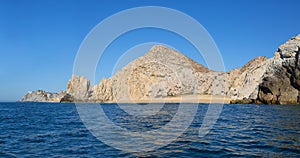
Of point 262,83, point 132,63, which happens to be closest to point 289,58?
point 262,83

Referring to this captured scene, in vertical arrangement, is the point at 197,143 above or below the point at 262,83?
below

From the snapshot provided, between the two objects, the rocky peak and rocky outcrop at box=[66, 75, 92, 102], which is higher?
the rocky peak

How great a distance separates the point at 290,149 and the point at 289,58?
90.0m

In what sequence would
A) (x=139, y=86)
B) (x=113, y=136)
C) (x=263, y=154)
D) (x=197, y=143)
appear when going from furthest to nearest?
(x=139, y=86) < (x=113, y=136) < (x=197, y=143) < (x=263, y=154)

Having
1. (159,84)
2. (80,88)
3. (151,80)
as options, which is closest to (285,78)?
(159,84)

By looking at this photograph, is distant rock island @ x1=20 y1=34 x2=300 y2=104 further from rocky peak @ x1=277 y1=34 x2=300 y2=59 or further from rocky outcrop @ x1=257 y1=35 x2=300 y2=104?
rocky peak @ x1=277 y1=34 x2=300 y2=59

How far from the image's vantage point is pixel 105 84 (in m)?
186

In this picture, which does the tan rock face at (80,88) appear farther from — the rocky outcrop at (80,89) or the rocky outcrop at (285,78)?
the rocky outcrop at (285,78)

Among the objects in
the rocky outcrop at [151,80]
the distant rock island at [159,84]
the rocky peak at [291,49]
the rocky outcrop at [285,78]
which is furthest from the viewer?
the rocky outcrop at [151,80]

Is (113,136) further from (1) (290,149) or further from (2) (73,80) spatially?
(2) (73,80)

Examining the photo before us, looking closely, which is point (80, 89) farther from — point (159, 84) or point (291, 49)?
point (291, 49)

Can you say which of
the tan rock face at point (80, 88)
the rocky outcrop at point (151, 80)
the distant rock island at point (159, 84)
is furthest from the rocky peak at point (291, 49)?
the tan rock face at point (80, 88)

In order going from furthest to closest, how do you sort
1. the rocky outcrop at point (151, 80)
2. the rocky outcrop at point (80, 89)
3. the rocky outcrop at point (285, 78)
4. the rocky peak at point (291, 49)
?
the rocky outcrop at point (80, 89) → the rocky outcrop at point (151, 80) → the rocky peak at point (291, 49) → the rocky outcrop at point (285, 78)

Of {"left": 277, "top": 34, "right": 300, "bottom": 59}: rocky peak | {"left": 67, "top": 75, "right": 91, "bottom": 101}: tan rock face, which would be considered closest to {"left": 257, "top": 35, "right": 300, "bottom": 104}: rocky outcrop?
{"left": 277, "top": 34, "right": 300, "bottom": 59}: rocky peak
